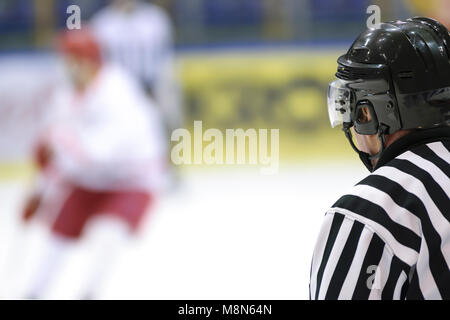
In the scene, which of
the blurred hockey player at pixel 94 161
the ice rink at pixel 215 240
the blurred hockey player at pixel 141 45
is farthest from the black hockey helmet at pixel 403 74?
the blurred hockey player at pixel 141 45

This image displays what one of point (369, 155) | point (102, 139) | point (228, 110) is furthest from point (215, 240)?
point (369, 155)

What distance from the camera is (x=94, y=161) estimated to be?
3.52 metres

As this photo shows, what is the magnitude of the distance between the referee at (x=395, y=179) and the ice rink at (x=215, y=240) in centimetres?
198

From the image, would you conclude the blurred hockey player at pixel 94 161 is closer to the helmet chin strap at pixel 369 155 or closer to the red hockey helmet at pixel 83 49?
the red hockey helmet at pixel 83 49

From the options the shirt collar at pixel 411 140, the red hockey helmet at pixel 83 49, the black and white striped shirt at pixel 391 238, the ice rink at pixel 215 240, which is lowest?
the ice rink at pixel 215 240

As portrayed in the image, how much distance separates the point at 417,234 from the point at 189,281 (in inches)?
99.6

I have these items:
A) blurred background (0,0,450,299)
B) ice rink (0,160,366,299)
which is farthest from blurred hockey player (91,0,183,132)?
ice rink (0,160,366,299)

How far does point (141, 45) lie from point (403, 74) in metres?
4.79

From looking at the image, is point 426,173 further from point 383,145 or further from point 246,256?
point 246,256

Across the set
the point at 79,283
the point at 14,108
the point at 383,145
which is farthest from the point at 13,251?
the point at 383,145

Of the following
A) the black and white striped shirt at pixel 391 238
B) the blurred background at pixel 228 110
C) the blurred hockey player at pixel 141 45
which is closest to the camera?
the black and white striped shirt at pixel 391 238

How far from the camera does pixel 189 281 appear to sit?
11.4 ft

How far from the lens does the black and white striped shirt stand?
100 cm

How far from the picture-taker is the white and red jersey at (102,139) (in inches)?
139
